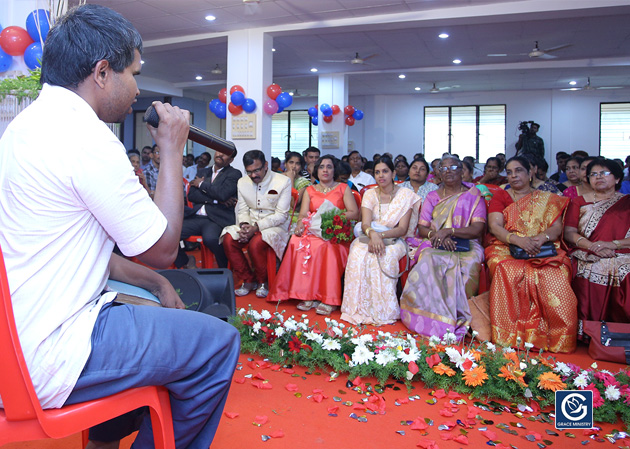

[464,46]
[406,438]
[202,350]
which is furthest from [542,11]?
[202,350]

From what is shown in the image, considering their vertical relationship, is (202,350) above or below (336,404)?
above

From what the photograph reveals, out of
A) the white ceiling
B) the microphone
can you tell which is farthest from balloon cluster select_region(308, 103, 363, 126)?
the microphone

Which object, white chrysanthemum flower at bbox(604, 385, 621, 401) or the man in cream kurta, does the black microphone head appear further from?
the man in cream kurta

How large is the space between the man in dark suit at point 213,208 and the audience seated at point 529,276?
2.51 meters

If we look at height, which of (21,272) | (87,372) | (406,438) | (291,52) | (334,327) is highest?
(291,52)

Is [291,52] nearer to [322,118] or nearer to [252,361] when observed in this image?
[322,118]

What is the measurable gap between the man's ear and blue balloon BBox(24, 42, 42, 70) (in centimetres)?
294

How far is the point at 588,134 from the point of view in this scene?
43.9 feet

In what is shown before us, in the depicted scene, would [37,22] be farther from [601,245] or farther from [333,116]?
[333,116]

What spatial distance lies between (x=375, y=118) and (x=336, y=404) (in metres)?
13.2

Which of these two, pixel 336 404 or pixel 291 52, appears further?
pixel 291 52

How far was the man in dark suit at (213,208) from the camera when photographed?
4.93 meters

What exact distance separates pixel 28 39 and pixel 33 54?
0.18 metres

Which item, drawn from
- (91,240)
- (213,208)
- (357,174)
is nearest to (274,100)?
(357,174)
